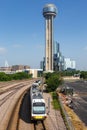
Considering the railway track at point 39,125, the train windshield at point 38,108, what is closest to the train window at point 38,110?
the train windshield at point 38,108

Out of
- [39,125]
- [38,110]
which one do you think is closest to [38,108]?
[38,110]

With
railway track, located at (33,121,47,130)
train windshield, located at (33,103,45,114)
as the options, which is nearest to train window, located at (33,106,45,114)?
train windshield, located at (33,103,45,114)

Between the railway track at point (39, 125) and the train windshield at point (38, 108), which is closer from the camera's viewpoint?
the railway track at point (39, 125)

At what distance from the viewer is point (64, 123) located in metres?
34.5

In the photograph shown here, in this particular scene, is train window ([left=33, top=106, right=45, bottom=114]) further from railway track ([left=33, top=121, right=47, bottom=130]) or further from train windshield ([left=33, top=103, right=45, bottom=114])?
railway track ([left=33, top=121, right=47, bottom=130])

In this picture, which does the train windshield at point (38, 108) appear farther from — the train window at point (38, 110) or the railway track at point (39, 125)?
the railway track at point (39, 125)

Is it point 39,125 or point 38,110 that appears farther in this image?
point 38,110

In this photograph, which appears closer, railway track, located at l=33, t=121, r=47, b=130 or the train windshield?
railway track, located at l=33, t=121, r=47, b=130

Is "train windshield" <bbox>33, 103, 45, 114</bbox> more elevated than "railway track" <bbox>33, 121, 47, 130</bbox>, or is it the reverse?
"train windshield" <bbox>33, 103, 45, 114</bbox>

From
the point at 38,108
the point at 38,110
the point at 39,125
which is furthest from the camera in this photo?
the point at 38,108

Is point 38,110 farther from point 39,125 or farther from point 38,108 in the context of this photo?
point 39,125

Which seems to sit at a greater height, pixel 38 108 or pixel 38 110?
pixel 38 108

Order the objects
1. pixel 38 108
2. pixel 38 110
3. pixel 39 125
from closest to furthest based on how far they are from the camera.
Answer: pixel 39 125, pixel 38 110, pixel 38 108

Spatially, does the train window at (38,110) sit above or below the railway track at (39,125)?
above
